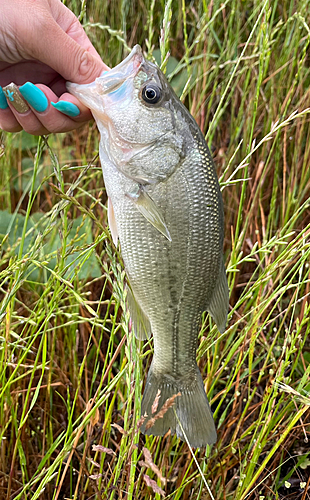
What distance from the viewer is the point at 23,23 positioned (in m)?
1.26

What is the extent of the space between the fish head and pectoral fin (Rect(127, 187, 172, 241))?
0.15 m

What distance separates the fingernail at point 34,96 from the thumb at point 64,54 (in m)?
0.12

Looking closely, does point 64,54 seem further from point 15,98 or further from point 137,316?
point 137,316

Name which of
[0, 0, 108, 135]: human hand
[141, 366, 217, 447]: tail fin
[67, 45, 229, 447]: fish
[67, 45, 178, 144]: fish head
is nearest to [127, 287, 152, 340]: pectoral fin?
[67, 45, 229, 447]: fish

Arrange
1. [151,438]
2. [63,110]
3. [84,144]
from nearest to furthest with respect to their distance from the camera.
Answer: [63,110]
[151,438]
[84,144]

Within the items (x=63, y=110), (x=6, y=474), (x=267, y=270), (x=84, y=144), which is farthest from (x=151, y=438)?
(x=84, y=144)

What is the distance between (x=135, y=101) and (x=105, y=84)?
8 centimetres

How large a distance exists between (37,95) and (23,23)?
0.20 meters

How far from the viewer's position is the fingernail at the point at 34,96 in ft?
3.96

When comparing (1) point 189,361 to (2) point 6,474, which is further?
(2) point 6,474

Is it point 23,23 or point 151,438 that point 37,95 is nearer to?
point 23,23

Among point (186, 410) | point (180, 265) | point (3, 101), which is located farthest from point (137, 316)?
point (3, 101)

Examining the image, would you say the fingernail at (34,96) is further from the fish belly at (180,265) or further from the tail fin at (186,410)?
the tail fin at (186,410)

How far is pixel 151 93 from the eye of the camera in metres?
1.22
